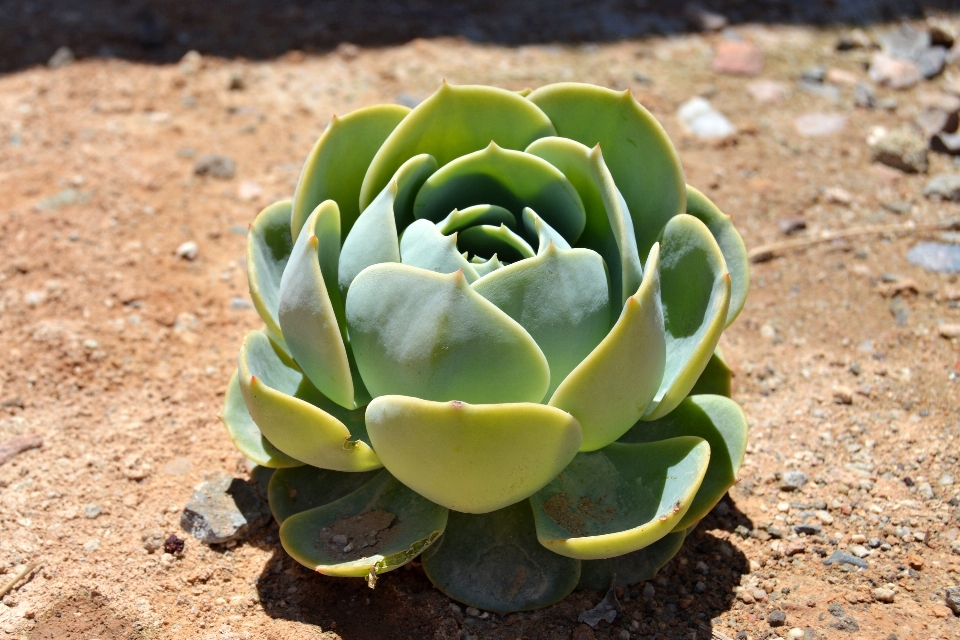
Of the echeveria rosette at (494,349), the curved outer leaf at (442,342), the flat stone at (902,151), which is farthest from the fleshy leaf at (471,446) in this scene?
the flat stone at (902,151)


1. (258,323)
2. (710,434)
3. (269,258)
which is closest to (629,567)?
(710,434)

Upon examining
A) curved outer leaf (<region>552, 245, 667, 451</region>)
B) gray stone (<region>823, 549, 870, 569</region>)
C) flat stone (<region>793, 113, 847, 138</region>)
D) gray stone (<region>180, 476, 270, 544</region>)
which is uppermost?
curved outer leaf (<region>552, 245, 667, 451</region>)

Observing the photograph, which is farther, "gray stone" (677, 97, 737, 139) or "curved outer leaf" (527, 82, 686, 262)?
"gray stone" (677, 97, 737, 139)

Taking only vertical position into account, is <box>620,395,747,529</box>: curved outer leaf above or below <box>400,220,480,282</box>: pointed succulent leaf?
A: below

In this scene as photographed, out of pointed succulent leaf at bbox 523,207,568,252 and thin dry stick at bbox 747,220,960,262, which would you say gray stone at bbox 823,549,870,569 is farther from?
thin dry stick at bbox 747,220,960,262

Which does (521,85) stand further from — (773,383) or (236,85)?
(773,383)

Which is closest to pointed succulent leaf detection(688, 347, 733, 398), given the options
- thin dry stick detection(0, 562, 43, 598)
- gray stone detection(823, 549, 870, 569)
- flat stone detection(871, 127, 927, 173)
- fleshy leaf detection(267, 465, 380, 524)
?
gray stone detection(823, 549, 870, 569)

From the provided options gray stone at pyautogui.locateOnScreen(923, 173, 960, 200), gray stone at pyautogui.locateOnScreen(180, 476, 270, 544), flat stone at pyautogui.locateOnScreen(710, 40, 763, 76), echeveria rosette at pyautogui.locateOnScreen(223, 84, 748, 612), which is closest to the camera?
echeveria rosette at pyautogui.locateOnScreen(223, 84, 748, 612)

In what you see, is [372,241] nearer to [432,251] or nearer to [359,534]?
[432,251]
